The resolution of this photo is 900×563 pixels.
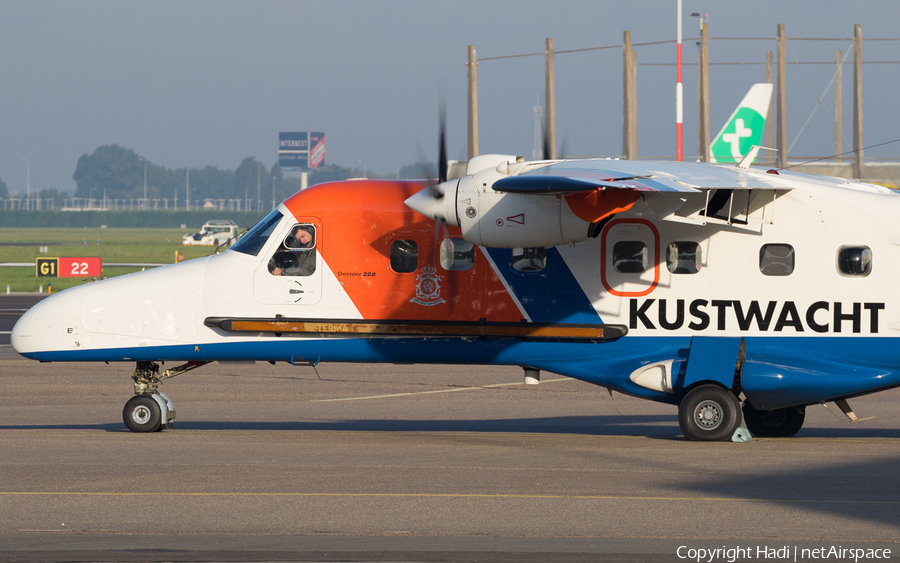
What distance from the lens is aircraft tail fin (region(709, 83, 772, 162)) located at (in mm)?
30359

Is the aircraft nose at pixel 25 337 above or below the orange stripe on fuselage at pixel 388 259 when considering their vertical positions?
below

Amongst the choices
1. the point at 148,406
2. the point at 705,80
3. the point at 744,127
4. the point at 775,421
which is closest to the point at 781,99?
the point at 705,80

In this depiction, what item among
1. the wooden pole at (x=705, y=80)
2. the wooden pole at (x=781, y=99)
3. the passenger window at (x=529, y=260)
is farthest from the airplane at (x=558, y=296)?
the wooden pole at (x=781, y=99)

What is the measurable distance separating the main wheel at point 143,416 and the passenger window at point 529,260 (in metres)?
5.03

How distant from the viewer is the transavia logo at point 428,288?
511 inches

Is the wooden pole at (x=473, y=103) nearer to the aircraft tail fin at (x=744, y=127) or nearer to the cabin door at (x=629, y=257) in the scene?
the aircraft tail fin at (x=744, y=127)

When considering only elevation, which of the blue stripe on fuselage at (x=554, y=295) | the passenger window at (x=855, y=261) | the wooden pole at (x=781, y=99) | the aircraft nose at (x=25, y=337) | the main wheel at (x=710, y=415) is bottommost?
the main wheel at (x=710, y=415)

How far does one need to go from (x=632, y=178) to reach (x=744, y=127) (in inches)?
846

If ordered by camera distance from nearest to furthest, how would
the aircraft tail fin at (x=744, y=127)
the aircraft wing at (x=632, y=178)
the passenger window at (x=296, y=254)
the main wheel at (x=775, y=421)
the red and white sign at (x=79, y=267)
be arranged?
the aircraft wing at (x=632, y=178), the passenger window at (x=296, y=254), the main wheel at (x=775, y=421), the aircraft tail fin at (x=744, y=127), the red and white sign at (x=79, y=267)

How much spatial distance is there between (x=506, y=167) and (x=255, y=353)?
416 cm

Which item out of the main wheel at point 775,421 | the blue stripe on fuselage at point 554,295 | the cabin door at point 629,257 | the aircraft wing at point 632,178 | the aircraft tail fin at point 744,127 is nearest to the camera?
the aircraft wing at point 632,178

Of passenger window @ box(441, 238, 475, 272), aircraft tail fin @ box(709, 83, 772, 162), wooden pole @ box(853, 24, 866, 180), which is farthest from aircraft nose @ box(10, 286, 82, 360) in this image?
wooden pole @ box(853, 24, 866, 180)

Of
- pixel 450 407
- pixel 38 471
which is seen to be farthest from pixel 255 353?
pixel 450 407

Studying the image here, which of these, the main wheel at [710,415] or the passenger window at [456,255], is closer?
the main wheel at [710,415]
